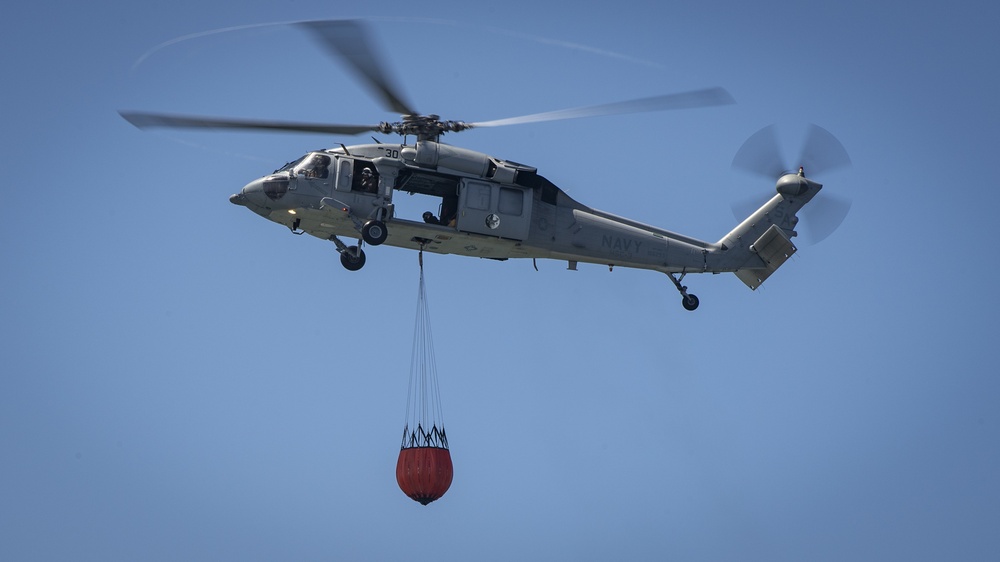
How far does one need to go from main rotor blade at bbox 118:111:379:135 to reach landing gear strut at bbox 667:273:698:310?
829 cm

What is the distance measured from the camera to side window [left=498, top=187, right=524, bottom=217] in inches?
1054

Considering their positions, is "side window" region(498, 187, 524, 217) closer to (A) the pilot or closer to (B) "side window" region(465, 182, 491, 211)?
(B) "side window" region(465, 182, 491, 211)

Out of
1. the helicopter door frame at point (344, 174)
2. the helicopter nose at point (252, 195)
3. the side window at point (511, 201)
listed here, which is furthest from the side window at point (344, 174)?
the side window at point (511, 201)

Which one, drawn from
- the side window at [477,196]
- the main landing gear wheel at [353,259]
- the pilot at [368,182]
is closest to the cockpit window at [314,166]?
the pilot at [368,182]

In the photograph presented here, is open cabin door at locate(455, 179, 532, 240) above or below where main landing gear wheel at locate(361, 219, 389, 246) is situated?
above

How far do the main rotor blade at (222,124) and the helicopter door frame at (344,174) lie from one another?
1.26 metres

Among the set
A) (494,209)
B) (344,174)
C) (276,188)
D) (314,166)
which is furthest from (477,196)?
(276,188)

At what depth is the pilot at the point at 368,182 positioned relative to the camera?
26.2m

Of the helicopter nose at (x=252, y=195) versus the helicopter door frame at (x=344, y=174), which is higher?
the helicopter door frame at (x=344, y=174)

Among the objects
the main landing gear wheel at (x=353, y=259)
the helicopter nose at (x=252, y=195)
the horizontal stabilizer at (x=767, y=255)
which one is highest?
the horizontal stabilizer at (x=767, y=255)

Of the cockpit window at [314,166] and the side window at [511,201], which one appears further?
the side window at [511,201]

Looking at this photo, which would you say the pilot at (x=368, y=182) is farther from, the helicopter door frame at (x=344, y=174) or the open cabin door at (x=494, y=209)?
the open cabin door at (x=494, y=209)

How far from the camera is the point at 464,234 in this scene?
87.2 feet

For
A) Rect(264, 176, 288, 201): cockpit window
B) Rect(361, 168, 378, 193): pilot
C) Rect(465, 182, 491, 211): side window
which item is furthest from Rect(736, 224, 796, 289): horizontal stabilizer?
Rect(264, 176, 288, 201): cockpit window
